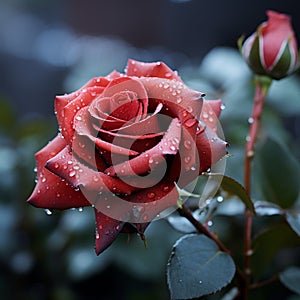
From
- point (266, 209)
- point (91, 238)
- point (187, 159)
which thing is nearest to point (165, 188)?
point (187, 159)

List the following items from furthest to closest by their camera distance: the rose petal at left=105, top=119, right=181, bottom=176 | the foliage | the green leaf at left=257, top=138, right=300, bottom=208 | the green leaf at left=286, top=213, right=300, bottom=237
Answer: the foliage < the green leaf at left=257, top=138, right=300, bottom=208 < the green leaf at left=286, top=213, right=300, bottom=237 < the rose petal at left=105, top=119, right=181, bottom=176

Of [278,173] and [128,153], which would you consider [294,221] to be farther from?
[128,153]

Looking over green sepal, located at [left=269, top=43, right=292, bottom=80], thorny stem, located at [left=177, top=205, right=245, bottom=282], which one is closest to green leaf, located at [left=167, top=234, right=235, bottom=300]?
thorny stem, located at [left=177, top=205, right=245, bottom=282]

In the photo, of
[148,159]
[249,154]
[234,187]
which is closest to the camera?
[148,159]

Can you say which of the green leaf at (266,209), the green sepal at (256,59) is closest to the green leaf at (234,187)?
the green leaf at (266,209)

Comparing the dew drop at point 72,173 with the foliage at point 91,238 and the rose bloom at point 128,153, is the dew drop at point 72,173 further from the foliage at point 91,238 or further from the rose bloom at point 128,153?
the foliage at point 91,238

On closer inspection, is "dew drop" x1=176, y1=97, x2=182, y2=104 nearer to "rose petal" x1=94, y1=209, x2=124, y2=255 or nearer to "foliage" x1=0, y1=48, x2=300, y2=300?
"rose petal" x1=94, y1=209, x2=124, y2=255
